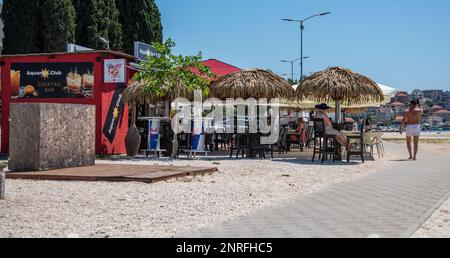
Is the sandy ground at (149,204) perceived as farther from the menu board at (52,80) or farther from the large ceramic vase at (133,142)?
the menu board at (52,80)

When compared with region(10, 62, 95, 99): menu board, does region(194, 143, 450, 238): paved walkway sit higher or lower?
lower

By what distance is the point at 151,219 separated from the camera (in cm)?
625

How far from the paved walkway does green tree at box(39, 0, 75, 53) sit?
29.4 m

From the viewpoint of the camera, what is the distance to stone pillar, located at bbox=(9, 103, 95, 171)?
10703 mm

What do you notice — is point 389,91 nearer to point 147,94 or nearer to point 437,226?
point 147,94

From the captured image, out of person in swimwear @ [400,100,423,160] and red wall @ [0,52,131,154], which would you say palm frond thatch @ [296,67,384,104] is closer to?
person in swimwear @ [400,100,423,160]

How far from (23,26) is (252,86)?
77.3 ft

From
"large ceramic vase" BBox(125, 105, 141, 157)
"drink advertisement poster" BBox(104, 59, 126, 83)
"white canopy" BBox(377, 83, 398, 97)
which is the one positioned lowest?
"large ceramic vase" BBox(125, 105, 141, 157)

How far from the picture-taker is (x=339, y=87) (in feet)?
53.2

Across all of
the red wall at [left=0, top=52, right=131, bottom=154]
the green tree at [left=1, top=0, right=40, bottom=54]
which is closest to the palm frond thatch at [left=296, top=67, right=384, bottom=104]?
the red wall at [left=0, top=52, right=131, bottom=154]

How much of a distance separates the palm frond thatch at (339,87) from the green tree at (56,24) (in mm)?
22899

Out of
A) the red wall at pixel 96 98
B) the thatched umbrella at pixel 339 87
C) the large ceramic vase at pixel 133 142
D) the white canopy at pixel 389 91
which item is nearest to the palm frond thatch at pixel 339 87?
the thatched umbrella at pixel 339 87
